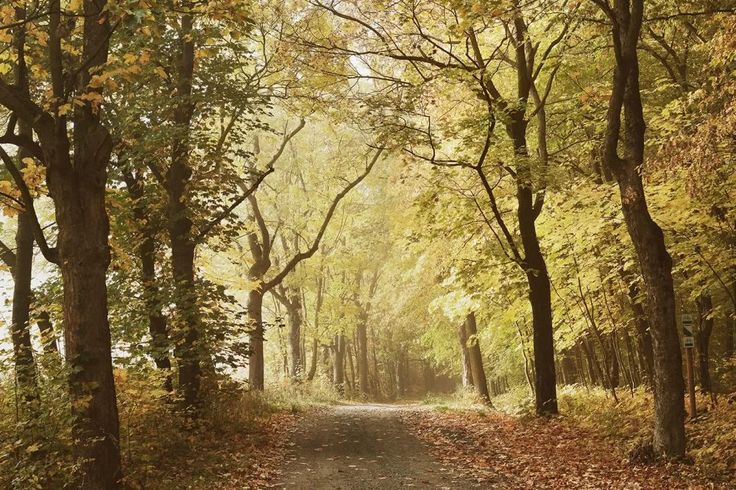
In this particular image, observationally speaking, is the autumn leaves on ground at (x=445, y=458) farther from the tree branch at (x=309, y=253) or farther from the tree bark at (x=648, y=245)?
the tree branch at (x=309, y=253)

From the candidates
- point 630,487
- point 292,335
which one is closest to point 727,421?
point 630,487

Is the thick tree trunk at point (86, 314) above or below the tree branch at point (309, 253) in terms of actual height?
below

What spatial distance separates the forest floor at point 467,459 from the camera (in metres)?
8.66

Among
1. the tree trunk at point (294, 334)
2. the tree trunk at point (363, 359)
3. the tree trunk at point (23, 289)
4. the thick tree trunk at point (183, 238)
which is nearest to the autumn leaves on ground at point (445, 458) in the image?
the thick tree trunk at point (183, 238)

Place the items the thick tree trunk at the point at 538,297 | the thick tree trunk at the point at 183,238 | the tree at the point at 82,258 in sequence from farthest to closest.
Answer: the thick tree trunk at the point at 538,297
the thick tree trunk at the point at 183,238
the tree at the point at 82,258

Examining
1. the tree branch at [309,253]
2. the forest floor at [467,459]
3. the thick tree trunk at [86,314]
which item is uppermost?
the tree branch at [309,253]

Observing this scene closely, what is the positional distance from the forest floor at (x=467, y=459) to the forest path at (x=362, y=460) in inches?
0.6

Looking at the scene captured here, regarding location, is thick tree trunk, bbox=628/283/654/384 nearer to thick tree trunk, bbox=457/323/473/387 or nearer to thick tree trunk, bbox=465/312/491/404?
thick tree trunk, bbox=465/312/491/404

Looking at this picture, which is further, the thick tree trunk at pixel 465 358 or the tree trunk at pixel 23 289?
the thick tree trunk at pixel 465 358

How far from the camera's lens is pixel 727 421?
984 centimetres

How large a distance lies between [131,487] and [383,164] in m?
22.0

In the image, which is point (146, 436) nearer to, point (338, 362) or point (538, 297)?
point (538, 297)

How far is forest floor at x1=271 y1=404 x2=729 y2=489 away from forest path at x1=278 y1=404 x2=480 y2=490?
15mm

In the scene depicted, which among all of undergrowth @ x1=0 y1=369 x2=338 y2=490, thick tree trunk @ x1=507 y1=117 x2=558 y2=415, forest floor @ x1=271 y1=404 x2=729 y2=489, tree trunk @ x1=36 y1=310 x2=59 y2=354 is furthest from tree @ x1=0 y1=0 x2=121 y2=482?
thick tree trunk @ x1=507 y1=117 x2=558 y2=415
